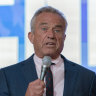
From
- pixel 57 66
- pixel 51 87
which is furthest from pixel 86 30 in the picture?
pixel 51 87

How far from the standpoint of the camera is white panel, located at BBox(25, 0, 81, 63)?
7.07 ft

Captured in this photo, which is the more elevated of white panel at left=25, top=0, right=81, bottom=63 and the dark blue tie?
white panel at left=25, top=0, right=81, bottom=63

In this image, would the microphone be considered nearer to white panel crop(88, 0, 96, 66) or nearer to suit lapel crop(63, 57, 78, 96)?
suit lapel crop(63, 57, 78, 96)

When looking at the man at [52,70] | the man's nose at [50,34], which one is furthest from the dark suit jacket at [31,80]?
the man's nose at [50,34]

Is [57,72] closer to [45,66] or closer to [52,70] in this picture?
[52,70]

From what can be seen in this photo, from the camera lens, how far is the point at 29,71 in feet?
5.12

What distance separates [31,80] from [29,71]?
0.19 feet

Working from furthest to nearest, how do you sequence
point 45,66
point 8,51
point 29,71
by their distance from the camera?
1. point 8,51
2. point 29,71
3. point 45,66

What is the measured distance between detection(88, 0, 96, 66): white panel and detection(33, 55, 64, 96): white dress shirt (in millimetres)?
550

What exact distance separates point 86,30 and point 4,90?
0.96 m

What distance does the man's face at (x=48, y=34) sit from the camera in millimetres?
1445

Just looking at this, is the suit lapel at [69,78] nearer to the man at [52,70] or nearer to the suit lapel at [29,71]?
the man at [52,70]

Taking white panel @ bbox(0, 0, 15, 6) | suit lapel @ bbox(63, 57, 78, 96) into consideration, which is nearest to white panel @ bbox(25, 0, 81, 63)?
white panel @ bbox(0, 0, 15, 6)

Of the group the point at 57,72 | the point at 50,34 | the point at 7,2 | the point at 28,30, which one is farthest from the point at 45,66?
the point at 7,2
